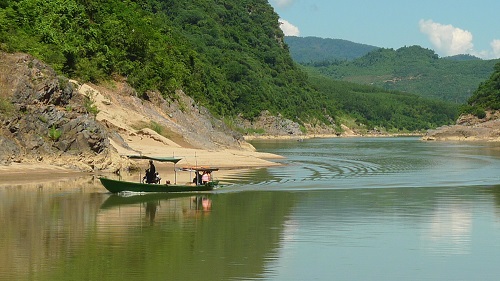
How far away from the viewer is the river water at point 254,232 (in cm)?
2144

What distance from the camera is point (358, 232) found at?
92.5 feet

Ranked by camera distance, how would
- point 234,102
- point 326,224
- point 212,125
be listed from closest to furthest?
point 326,224 → point 212,125 → point 234,102

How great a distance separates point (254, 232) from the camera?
93.2ft

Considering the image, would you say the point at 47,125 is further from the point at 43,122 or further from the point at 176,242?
the point at 176,242

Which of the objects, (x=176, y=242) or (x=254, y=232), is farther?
(x=254, y=232)

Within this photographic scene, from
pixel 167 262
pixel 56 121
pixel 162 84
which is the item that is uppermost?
pixel 162 84

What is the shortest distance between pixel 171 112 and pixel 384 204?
45.0 metres

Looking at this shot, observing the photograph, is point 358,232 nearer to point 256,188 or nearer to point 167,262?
point 167,262


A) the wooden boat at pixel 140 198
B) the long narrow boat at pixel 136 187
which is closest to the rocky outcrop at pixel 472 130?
the wooden boat at pixel 140 198

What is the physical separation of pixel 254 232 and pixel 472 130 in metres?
158

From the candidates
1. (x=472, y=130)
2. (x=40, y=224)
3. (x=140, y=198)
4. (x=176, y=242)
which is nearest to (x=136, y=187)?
(x=140, y=198)

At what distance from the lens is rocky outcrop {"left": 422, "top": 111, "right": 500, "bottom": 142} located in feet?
573

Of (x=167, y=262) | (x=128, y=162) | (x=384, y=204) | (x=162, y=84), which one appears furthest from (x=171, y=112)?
(x=167, y=262)

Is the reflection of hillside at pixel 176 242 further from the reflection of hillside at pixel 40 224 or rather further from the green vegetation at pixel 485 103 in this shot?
the green vegetation at pixel 485 103
